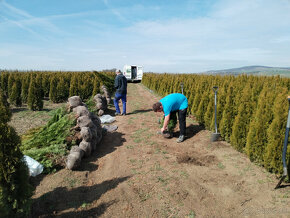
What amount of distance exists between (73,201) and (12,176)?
1.16 meters

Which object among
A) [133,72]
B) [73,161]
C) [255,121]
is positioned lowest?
[73,161]

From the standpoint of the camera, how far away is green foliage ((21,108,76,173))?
416 cm

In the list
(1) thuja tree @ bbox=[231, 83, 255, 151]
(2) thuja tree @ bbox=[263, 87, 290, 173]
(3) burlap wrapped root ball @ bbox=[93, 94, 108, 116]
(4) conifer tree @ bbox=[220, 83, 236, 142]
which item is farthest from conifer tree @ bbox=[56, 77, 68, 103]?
(2) thuja tree @ bbox=[263, 87, 290, 173]

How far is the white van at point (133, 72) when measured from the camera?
34297 millimetres

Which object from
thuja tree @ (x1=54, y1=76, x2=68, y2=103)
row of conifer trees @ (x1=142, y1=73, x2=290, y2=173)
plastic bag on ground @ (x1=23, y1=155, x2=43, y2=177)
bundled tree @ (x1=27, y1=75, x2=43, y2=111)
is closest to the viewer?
plastic bag on ground @ (x1=23, y1=155, x2=43, y2=177)

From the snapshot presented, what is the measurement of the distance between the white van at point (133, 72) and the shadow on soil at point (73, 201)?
31480 millimetres

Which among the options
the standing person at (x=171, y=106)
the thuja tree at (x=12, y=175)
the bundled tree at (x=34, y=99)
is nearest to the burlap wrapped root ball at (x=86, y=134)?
the standing person at (x=171, y=106)

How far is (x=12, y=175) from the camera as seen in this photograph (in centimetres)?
247

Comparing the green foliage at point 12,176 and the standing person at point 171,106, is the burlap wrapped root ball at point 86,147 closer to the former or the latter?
the standing person at point 171,106

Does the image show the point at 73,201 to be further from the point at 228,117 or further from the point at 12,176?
the point at 228,117

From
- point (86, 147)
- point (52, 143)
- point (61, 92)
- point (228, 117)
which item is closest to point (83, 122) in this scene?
point (86, 147)

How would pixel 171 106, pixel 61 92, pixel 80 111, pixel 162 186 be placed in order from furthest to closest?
pixel 61 92 → pixel 171 106 → pixel 80 111 → pixel 162 186

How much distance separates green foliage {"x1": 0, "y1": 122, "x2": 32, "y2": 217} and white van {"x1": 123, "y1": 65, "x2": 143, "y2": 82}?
32306 mm

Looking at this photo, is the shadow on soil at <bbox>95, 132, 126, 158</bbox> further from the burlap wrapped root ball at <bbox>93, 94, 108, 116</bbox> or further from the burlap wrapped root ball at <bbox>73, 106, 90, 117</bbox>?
the burlap wrapped root ball at <bbox>93, 94, 108, 116</bbox>
